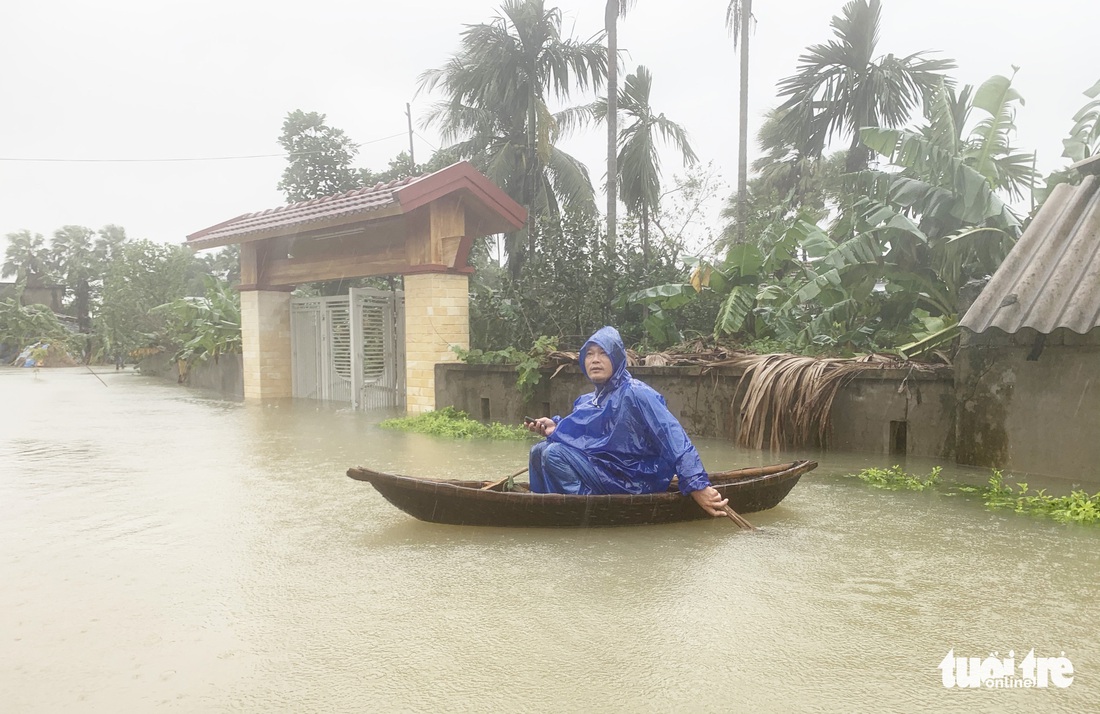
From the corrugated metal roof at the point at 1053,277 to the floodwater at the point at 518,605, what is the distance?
56.3 inches

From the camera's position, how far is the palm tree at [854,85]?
18.0 m

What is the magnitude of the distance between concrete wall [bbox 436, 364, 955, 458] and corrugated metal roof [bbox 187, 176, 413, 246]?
294 centimetres

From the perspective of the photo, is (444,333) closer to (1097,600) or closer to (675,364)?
(675,364)

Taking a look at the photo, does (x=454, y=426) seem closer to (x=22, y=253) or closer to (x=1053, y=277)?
(x=1053, y=277)

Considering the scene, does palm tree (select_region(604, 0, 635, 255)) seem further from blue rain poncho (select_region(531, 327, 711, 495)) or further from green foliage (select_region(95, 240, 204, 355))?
green foliage (select_region(95, 240, 204, 355))

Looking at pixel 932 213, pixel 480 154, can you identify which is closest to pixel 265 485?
→ pixel 932 213

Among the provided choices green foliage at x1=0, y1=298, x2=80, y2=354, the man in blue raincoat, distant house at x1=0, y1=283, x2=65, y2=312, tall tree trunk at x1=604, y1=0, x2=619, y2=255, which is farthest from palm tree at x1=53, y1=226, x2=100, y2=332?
the man in blue raincoat

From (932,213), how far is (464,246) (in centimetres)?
716

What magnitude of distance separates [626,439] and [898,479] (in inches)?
125

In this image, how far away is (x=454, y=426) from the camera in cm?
1127

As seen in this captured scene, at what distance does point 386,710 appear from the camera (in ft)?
9.44

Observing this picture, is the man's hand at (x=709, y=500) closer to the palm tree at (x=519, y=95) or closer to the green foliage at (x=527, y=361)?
the green foliage at (x=527, y=361)

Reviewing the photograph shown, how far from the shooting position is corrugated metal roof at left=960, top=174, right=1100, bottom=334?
21.6ft

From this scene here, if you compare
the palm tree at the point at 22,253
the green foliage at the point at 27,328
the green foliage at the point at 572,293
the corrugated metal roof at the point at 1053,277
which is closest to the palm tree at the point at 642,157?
the green foliage at the point at 572,293
